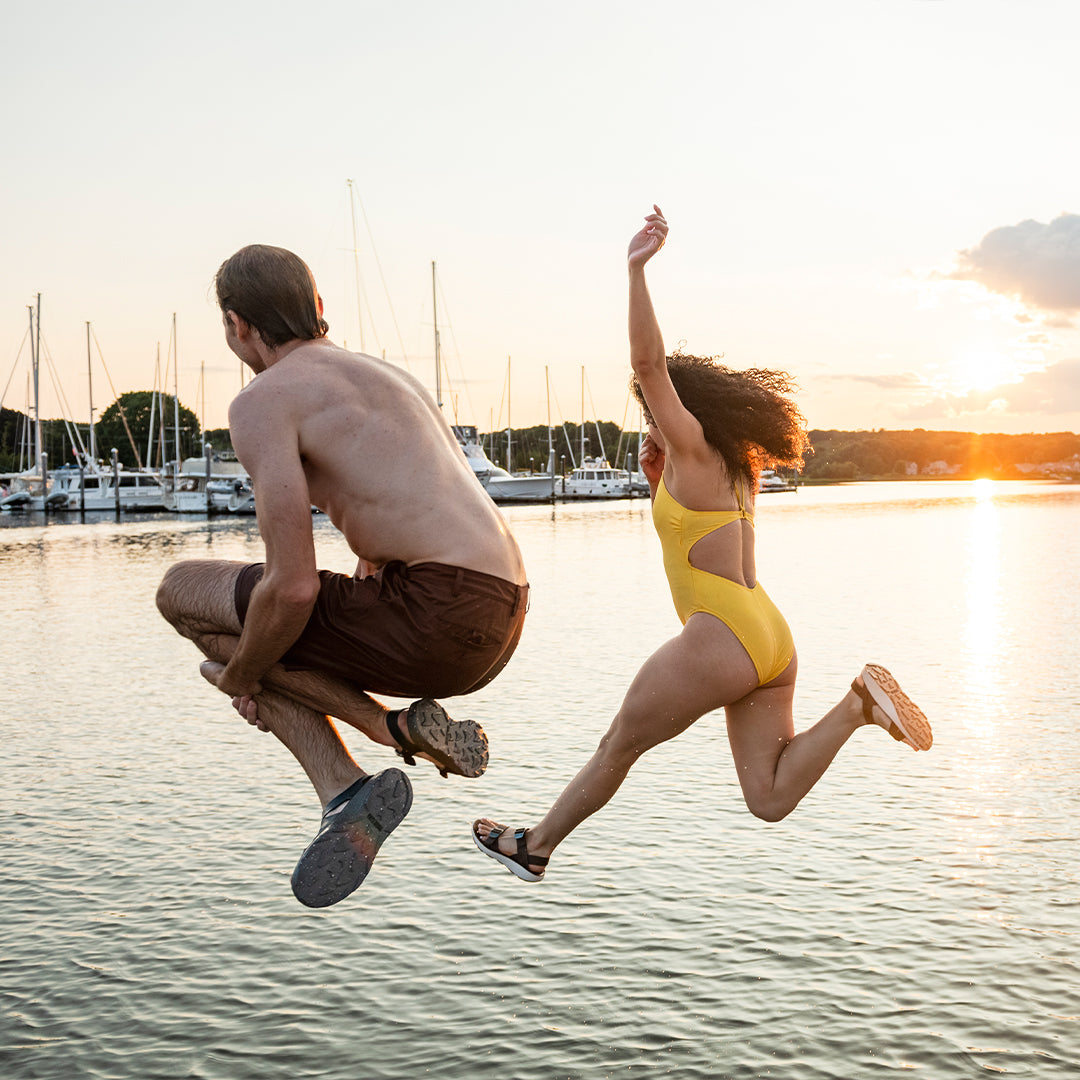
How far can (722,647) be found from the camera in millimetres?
5141

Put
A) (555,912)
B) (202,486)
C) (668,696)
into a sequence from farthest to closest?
(202,486) → (555,912) → (668,696)

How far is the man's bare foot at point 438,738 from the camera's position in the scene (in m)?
4.36

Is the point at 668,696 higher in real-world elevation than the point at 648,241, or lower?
lower

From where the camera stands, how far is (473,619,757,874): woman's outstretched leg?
16.6 ft

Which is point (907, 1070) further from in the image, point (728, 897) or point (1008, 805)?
point (1008, 805)

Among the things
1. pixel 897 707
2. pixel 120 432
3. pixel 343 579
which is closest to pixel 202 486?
pixel 120 432

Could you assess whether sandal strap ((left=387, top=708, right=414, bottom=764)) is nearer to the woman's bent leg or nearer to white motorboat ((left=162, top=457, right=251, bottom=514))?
the woman's bent leg

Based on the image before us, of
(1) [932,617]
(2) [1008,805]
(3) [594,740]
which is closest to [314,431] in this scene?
(2) [1008,805]

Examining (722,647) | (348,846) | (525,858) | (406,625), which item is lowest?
(525,858)

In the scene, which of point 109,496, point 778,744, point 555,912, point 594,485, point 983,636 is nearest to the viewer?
point 778,744

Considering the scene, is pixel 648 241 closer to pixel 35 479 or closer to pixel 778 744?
pixel 778 744

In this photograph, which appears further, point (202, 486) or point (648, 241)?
point (202, 486)

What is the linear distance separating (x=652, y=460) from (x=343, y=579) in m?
1.67

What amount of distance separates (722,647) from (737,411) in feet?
2.91
